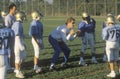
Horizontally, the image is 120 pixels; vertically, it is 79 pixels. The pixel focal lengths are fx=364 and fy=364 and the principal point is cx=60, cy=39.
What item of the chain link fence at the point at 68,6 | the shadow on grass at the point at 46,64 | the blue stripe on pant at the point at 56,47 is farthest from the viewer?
the chain link fence at the point at 68,6

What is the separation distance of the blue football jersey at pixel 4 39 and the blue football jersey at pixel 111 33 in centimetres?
387

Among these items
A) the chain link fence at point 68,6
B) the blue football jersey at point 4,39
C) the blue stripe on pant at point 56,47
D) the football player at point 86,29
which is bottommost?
the chain link fence at point 68,6

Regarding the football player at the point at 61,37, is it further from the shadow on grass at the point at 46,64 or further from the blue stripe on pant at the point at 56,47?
the shadow on grass at the point at 46,64

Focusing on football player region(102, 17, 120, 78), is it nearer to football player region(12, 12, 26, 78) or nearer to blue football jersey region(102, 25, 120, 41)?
blue football jersey region(102, 25, 120, 41)

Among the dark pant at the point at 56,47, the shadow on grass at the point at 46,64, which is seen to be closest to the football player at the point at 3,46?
the shadow on grass at the point at 46,64

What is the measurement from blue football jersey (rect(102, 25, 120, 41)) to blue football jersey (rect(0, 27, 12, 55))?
387 centimetres

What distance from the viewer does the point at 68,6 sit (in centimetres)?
6391

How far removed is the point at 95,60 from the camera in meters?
13.4

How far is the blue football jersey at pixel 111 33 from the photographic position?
10.5 meters

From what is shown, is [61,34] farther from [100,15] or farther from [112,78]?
[100,15]

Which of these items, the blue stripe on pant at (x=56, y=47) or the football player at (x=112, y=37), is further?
the blue stripe on pant at (x=56, y=47)

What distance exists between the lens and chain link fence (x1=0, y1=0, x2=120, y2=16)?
2333 inches

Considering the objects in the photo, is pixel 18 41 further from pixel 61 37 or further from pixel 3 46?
pixel 3 46

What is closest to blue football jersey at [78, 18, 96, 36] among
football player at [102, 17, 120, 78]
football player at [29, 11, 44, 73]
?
football player at [29, 11, 44, 73]
